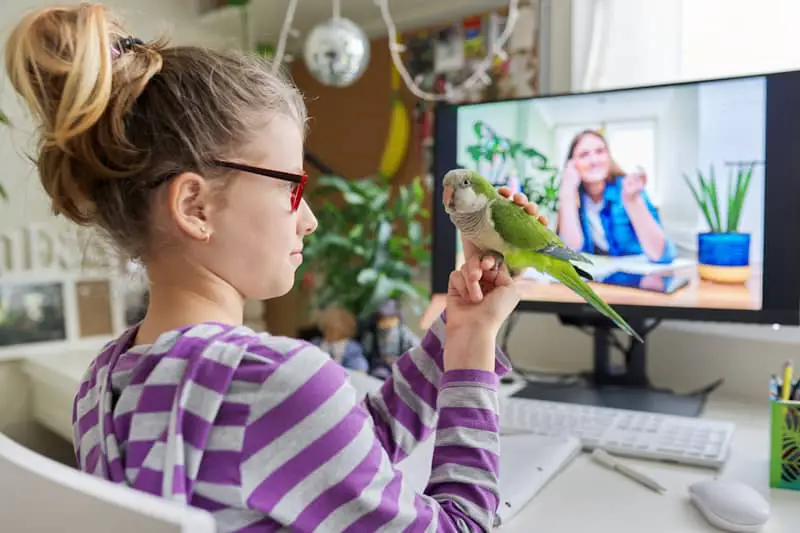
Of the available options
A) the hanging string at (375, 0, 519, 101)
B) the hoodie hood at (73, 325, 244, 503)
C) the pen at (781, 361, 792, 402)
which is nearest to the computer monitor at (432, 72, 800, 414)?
the pen at (781, 361, 792, 402)

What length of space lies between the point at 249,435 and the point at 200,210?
0.19m

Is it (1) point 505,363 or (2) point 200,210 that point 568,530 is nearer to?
(1) point 505,363

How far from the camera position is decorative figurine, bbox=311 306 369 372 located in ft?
4.00

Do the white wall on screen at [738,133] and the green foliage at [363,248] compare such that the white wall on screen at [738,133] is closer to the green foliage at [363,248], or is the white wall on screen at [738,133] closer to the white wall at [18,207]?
the green foliage at [363,248]

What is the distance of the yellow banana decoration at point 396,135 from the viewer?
1.62m

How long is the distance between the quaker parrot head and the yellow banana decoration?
98 cm

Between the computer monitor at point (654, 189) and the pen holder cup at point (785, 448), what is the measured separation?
22 cm

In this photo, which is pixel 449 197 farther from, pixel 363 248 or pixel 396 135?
pixel 396 135

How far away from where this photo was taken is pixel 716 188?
3.05 feet

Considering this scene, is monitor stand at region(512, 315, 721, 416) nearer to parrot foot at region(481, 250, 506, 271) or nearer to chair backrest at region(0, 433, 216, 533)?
parrot foot at region(481, 250, 506, 271)

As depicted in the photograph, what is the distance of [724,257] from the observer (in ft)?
3.05

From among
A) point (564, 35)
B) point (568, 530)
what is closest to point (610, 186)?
point (564, 35)

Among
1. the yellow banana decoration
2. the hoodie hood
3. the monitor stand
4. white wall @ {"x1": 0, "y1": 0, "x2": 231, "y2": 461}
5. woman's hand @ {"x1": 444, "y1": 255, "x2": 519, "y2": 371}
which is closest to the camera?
the hoodie hood

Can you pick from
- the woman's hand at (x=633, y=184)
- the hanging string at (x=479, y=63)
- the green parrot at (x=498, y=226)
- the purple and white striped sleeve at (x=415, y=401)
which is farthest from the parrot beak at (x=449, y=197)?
the hanging string at (x=479, y=63)
